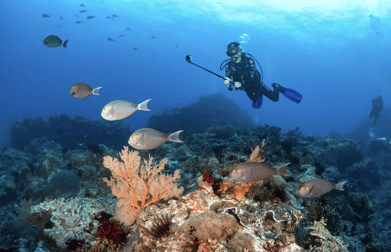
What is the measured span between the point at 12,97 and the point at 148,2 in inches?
4428

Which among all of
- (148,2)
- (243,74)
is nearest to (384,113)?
(243,74)

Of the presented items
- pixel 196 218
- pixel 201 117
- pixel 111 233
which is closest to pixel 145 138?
pixel 196 218

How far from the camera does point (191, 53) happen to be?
339ft

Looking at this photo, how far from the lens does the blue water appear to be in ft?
155

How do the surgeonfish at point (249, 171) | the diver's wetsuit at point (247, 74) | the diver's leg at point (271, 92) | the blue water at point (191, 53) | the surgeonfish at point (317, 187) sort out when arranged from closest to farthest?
1. the surgeonfish at point (249, 171)
2. the surgeonfish at point (317, 187)
3. the diver's wetsuit at point (247, 74)
4. the diver's leg at point (271, 92)
5. the blue water at point (191, 53)

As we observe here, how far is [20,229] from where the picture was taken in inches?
180

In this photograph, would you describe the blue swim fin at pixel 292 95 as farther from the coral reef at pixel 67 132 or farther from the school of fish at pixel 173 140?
the coral reef at pixel 67 132

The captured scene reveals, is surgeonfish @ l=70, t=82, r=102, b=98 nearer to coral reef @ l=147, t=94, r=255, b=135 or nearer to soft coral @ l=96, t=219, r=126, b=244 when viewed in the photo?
soft coral @ l=96, t=219, r=126, b=244

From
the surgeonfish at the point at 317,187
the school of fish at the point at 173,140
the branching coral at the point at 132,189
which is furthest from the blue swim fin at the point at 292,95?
the branching coral at the point at 132,189

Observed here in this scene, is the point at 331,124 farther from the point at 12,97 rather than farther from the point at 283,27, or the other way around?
the point at 12,97

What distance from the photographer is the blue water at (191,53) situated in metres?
47.3

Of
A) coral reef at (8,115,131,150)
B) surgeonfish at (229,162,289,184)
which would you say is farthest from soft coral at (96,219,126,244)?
coral reef at (8,115,131,150)

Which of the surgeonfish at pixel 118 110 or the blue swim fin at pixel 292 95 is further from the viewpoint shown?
the blue swim fin at pixel 292 95

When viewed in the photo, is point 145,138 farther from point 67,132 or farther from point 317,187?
point 67,132
